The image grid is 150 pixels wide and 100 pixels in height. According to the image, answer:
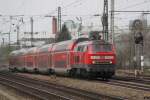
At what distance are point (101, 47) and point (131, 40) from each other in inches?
1475

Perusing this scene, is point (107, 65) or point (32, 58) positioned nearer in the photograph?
point (107, 65)

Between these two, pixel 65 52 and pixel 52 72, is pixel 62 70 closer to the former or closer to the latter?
pixel 65 52

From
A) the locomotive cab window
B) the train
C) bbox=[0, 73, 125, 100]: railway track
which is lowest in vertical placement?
bbox=[0, 73, 125, 100]: railway track

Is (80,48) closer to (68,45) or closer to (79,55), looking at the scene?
(79,55)

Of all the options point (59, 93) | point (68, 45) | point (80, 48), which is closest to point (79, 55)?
point (80, 48)

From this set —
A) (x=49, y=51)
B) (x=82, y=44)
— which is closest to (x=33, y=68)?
(x=49, y=51)

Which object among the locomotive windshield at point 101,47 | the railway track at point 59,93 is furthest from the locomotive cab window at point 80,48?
the railway track at point 59,93

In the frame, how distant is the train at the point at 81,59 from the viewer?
32438mm

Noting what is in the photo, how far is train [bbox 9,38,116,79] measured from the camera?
106 ft

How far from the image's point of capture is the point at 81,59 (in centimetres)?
3356

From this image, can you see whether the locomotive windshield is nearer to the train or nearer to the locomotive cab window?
the train

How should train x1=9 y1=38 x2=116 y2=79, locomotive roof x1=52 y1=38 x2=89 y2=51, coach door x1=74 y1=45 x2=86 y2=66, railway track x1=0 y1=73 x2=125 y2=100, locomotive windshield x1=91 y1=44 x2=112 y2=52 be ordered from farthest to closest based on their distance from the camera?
1. locomotive roof x1=52 y1=38 x2=89 y2=51
2. coach door x1=74 y1=45 x2=86 y2=66
3. locomotive windshield x1=91 y1=44 x2=112 y2=52
4. train x1=9 y1=38 x2=116 y2=79
5. railway track x1=0 y1=73 x2=125 y2=100

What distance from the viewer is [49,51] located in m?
45.0

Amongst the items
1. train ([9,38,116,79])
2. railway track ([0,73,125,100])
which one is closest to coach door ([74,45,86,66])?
train ([9,38,116,79])
